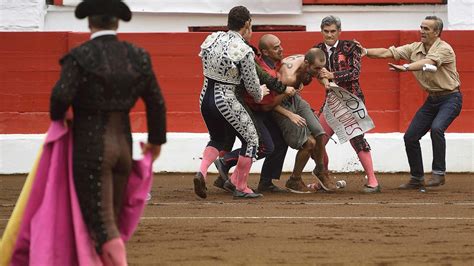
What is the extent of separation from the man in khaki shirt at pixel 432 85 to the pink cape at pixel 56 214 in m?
5.12

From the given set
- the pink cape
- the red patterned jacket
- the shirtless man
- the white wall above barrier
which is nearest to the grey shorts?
the shirtless man

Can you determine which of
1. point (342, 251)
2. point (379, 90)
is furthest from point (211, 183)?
point (342, 251)

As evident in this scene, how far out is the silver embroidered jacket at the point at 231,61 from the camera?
31.5ft

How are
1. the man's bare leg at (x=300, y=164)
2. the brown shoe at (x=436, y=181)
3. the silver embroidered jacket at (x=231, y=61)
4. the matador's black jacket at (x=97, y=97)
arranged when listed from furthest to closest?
the brown shoe at (x=436, y=181) → the man's bare leg at (x=300, y=164) → the silver embroidered jacket at (x=231, y=61) → the matador's black jacket at (x=97, y=97)

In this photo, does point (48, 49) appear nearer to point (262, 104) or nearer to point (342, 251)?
point (262, 104)

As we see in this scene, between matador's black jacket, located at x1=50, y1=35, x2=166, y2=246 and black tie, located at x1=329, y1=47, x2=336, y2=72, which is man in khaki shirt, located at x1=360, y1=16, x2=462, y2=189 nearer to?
black tie, located at x1=329, y1=47, x2=336, y2=72

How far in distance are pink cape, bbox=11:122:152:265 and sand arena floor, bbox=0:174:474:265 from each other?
1301 millimetres

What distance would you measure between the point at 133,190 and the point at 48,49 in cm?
777

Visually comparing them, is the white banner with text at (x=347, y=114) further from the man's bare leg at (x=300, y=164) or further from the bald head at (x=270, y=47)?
the bald head at (x=270, y=47)

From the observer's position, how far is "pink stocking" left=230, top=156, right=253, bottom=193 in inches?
394

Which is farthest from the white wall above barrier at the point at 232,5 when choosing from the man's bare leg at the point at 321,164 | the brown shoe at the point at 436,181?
the man's bare leg at the point at 321,164

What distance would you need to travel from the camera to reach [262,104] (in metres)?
10.3

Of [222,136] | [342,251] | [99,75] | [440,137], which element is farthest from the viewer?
[440,137]

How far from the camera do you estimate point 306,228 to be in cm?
846
